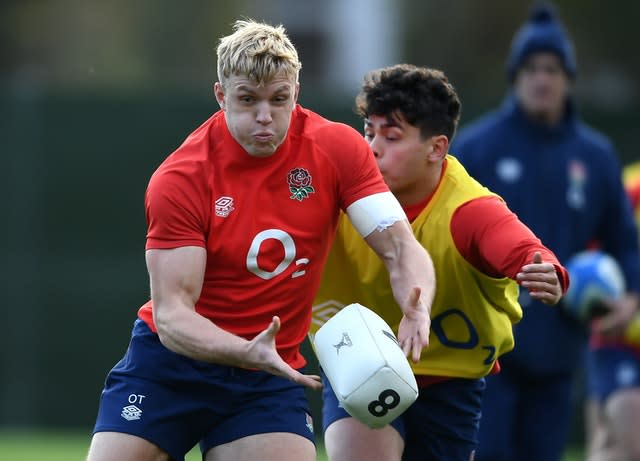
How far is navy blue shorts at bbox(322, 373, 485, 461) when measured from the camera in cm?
537

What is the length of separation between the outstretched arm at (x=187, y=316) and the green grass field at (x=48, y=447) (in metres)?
5.19

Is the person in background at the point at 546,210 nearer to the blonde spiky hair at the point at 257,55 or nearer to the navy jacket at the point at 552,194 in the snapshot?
the navy jacket at the point at 552,194

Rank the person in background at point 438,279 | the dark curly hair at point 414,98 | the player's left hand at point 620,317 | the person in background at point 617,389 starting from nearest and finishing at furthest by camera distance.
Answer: the person in background at point 438,279 → the dark curly hair at point 414,98 → the player's left hand at point 620,317 → the person in background at point 617,389

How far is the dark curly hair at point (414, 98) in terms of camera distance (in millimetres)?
5281

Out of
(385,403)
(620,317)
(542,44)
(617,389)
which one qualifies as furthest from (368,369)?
(617,389)

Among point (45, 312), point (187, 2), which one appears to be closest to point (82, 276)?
point (45, 312)

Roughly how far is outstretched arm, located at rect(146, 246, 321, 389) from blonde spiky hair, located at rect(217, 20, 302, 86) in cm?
63

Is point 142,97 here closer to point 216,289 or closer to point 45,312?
point 45,312

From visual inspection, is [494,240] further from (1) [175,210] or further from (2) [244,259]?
(1) [175,210]

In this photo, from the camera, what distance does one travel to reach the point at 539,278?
4.67 meters

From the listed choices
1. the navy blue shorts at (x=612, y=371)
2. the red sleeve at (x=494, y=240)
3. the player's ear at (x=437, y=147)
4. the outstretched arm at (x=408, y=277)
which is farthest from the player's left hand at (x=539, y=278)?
the navy blue shorts at (x=612, y=371)

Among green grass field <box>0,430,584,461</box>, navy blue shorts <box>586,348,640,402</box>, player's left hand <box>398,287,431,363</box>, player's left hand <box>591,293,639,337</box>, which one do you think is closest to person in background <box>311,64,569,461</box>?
player's left hand <box>398,287,431,363</box>

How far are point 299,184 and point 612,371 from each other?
4.02 meters

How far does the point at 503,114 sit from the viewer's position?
25.2 ft
